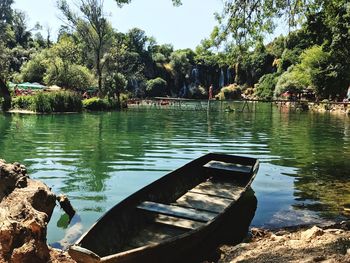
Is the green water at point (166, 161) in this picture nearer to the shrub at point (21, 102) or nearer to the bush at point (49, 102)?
the bush at point (49, 102)

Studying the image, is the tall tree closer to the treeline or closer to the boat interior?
the treeline

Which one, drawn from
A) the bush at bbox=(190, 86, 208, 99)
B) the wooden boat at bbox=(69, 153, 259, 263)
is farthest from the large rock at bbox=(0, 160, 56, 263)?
the bush at bbox=(190, 86, 208, 99)

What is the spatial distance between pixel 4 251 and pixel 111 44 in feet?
202

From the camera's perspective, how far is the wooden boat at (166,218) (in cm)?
530

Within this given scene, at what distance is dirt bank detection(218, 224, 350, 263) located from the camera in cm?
550

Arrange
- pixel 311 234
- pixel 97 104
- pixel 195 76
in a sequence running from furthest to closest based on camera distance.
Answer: pixel 195 76 < pixel 97 104 < pixel 311 234

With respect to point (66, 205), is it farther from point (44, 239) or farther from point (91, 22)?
point (91, 22)

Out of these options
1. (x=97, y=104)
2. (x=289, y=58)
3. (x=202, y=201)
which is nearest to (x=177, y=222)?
(x=202, y=201)

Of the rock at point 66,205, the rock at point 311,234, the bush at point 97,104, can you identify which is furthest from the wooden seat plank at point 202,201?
the bush at point 97,104

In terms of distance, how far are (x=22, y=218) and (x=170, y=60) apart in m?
88.5

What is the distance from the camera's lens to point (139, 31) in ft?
309

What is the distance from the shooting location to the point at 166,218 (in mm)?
7047

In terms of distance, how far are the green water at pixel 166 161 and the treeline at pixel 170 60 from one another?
4.39 meters

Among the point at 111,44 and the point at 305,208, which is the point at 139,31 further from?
the point at 305,208
